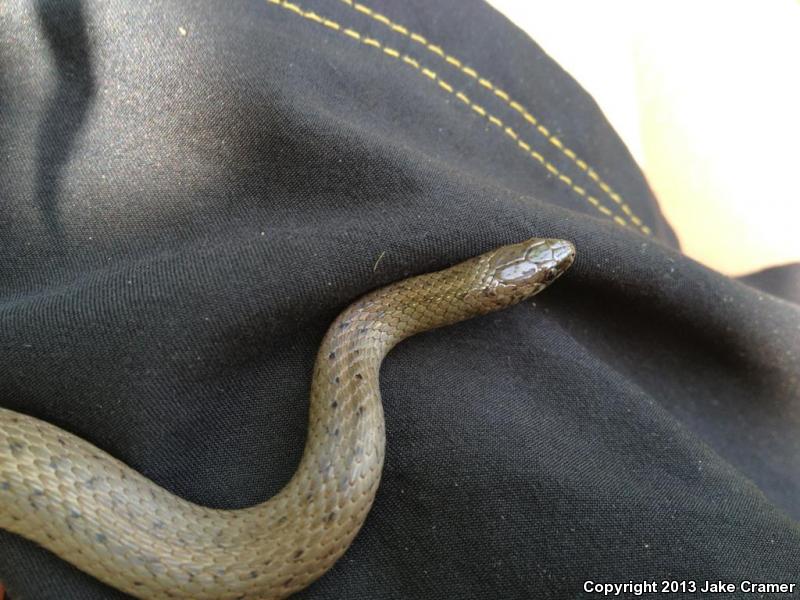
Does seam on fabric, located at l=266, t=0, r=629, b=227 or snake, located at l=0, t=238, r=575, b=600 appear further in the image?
seam on fabric, located at l=266, t=0, r=629, b=227

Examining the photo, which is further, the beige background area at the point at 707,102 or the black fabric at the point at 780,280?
the beige background area at the point at 707,102

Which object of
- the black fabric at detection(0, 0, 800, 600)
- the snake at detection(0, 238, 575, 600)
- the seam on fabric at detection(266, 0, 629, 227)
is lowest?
the snake at detection(0, 238, 575, 600)

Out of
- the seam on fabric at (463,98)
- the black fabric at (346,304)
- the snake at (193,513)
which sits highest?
the seam on fabric at (463,98)

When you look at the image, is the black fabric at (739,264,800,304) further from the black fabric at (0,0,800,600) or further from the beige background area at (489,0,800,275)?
the black fabric at (0,0,800,600)

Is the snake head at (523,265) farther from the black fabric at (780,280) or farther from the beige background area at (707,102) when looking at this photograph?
the black fabric at (780,280)

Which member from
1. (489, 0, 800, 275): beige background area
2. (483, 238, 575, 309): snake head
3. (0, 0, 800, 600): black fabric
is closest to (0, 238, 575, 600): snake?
(0, 0, 800, 600): black fabric

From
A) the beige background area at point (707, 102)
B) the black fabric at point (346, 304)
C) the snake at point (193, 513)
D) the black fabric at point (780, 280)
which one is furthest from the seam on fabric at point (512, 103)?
the snake at point (193, 513)

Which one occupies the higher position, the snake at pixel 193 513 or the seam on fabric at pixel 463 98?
the seam on fabric at pixel 463 98
